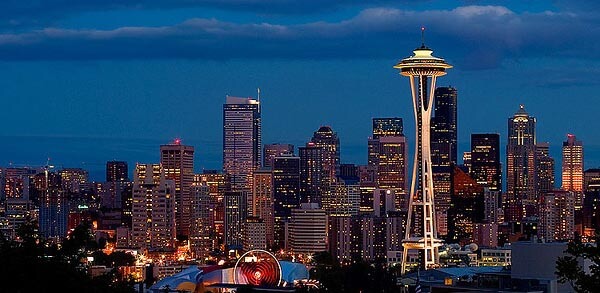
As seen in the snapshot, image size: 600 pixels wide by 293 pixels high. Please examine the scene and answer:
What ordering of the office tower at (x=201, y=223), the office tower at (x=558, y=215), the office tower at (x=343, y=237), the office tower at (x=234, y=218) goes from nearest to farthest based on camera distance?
the office tower at (x=343, y=237) < the office tower at (x=201, y=223) < the office tower at (x=234, y=218) < the office tower at (x=558, y=215)

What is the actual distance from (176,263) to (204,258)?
61.3 ft

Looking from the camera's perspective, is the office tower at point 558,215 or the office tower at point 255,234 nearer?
the office tower at point 255,234

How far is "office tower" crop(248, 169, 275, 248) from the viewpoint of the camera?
15799 centimetres

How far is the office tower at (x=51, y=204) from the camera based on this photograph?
482 ft

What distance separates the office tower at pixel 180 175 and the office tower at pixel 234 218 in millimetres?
3736

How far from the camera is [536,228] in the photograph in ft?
497

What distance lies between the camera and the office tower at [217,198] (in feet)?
501

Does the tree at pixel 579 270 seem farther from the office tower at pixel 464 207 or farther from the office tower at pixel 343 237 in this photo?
the office tower at pixel 464 207

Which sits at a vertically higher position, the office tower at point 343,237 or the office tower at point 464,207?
the office tower at point 464,207

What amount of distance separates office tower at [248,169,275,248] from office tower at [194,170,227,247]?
10.9ft

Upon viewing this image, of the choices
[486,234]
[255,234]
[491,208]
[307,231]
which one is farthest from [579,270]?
[491,208]

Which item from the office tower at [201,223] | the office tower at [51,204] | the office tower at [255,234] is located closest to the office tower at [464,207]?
the office tower at [255,234]

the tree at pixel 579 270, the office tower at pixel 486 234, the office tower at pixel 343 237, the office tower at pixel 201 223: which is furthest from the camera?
the office tower at pixel 486 234

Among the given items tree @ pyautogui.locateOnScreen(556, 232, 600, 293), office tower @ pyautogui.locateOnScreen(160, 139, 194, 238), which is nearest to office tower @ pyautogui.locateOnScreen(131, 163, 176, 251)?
office tower @ pyautogui.locateOnScreen(160, 139, 194, 238)
